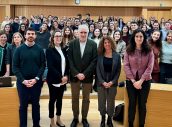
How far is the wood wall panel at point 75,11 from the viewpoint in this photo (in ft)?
55.8

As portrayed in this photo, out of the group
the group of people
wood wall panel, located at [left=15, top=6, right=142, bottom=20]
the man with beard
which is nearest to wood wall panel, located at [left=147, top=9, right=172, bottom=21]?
wood wall panel, located at [left=15, top=6, right=142, bottom=20]

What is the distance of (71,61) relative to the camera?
482 centimetres

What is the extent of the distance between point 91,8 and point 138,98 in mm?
13223

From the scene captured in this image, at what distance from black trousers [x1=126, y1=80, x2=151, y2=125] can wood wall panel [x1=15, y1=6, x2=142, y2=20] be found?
42.8 ft

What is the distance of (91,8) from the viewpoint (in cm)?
1731

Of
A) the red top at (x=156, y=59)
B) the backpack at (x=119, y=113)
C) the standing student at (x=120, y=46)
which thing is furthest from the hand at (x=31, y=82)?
the standing student at (x=120, y=46)

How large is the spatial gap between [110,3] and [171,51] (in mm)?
11678

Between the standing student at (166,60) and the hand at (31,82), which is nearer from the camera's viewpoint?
the hand at (31,82)

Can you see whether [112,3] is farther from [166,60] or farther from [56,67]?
[56,67]

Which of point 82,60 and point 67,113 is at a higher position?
point 82,60

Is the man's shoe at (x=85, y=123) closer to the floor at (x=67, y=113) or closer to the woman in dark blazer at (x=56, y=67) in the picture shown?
the floor at (x=67, y=113)

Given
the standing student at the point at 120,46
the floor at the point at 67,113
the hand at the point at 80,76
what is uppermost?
the standing student at the point at 120,46

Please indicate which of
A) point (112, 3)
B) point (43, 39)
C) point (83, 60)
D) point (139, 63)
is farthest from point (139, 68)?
point (112, 3)

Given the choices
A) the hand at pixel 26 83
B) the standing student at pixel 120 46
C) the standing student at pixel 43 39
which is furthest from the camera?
the standing student at pixel 43 39
